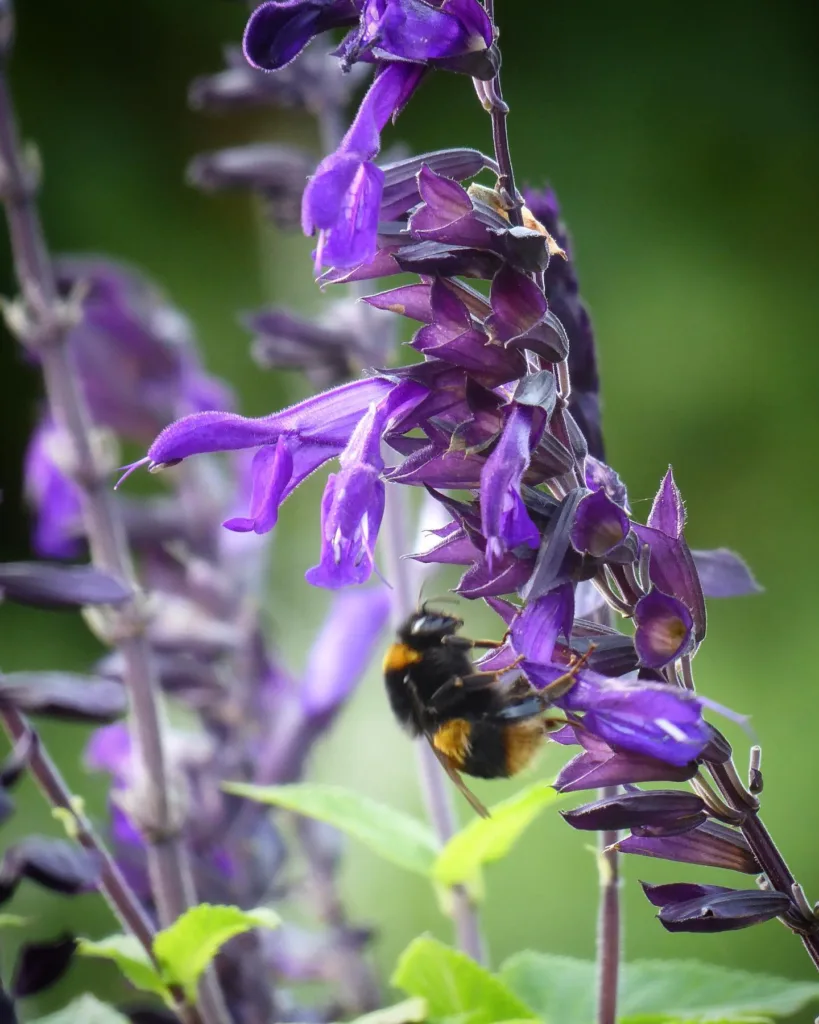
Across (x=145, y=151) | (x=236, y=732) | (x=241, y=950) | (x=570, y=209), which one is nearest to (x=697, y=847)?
(x=241, y=950)

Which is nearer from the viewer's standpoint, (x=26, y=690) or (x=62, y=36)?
(x=26, y=690)

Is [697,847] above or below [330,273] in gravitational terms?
below

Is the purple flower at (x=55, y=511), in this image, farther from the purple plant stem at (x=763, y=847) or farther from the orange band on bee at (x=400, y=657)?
the purple plant stem at (x=763, y=847)

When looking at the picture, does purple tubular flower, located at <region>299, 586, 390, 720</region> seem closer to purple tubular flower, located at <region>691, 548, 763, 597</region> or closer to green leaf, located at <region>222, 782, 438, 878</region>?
green leaf, located at <region>222, 782, 438, 878</region>

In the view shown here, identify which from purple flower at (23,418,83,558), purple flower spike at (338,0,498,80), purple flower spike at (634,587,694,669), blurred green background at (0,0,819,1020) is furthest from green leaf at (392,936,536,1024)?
blurred green background at (0,0,819,1020)

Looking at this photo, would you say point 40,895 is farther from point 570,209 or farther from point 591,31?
point 591,31

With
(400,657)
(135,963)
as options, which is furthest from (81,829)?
(400,657)

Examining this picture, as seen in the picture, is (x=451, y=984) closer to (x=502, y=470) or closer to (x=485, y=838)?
(x=485, y=838)
